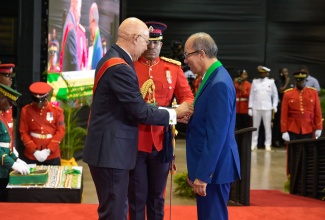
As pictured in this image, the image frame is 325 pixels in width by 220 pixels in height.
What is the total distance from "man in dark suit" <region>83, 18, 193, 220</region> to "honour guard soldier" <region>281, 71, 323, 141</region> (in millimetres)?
6058

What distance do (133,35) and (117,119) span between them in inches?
18.7

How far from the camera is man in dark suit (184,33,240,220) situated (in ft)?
11.0

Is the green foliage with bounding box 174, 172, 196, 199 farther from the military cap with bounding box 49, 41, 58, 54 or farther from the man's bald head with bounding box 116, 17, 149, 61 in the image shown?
the man's bald head with bounding box 116, 17, 149, 61

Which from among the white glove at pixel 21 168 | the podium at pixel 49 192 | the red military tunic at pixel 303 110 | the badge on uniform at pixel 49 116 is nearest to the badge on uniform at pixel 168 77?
the white glove at pixel 21 168

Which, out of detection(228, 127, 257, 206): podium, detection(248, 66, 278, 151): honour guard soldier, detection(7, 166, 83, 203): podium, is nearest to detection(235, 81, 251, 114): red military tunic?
detection(248, 66, 278, 151): honour guard soldier

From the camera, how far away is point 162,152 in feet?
13.0

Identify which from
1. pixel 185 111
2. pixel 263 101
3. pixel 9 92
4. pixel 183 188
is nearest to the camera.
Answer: pixel 185 111

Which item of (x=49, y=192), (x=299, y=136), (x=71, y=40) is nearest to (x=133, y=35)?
(x=49, y=192)

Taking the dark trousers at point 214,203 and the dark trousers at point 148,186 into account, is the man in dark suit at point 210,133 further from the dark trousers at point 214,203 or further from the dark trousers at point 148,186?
the dark trousers at point 148,186

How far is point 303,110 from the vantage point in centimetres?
927

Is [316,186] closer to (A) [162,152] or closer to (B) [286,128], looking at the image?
(B) [286,128]

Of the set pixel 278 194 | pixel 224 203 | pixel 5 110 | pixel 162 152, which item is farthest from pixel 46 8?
pixel 224 203

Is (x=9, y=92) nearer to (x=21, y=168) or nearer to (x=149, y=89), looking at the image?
(x=21, y=168)

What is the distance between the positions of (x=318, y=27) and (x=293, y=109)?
6633 mm
